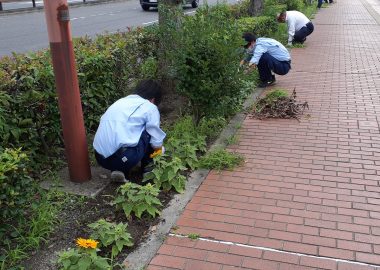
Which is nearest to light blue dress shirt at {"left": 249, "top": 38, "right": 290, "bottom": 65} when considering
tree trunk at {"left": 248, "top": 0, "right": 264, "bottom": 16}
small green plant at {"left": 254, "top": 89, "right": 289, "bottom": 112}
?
small green plant at {"left": 254, "top": 89, "right": 289, "bottom": 112}

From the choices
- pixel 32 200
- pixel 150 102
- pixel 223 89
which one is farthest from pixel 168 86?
pixel 32 200

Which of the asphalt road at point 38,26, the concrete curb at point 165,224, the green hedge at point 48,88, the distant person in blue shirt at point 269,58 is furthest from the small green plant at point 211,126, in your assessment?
the asphalt road at point 38,26

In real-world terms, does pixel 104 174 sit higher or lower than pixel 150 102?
lower

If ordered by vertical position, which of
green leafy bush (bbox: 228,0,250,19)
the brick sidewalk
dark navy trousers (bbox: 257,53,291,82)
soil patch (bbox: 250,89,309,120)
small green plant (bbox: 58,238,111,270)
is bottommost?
the brick sidewalk

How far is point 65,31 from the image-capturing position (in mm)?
3281

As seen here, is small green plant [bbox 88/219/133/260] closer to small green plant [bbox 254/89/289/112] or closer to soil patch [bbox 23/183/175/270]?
soil patch [bbox 23/183/175/270]

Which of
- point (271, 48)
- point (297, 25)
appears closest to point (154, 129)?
point (271, 48)

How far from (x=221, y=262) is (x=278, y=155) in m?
1.91

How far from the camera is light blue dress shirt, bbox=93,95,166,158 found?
140 inches

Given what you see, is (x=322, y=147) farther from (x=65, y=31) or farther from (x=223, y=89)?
(x=65, y=31)

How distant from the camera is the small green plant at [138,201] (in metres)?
3.21

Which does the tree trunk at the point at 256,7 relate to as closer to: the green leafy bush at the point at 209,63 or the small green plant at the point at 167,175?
the green leafy bush at the point at 209,63

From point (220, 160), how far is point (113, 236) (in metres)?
1.58

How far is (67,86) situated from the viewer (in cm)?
340
